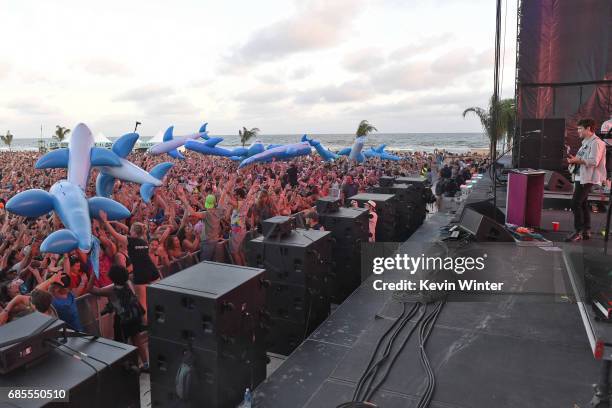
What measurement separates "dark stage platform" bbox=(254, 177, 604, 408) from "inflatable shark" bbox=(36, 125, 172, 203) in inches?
194

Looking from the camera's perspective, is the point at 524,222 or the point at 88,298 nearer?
the point at 88,298

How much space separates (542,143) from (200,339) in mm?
7577

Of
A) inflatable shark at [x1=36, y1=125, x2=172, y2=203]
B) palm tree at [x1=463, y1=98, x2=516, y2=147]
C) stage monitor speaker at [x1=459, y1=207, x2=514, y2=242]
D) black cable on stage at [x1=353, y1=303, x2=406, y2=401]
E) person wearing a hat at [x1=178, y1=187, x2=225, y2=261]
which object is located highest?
palm tree at [x1=463, y1=98, x2=516, y2=147]

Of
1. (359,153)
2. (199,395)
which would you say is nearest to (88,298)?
(199,395)

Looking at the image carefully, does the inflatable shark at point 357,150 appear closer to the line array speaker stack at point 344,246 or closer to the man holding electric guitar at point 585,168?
the line array speaker stack at point 344,246

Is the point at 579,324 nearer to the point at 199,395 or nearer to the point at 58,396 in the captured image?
the point at 199,395

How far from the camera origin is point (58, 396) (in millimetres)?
2051

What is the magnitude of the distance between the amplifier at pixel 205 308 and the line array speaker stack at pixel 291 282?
1.02 m

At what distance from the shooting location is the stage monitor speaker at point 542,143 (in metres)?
7.91

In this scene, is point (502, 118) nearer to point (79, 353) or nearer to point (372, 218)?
point (372, 218)

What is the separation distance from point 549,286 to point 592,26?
8874 millimetres

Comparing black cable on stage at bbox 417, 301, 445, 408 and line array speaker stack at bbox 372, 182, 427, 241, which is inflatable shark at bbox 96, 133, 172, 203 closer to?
line array speaker stack at bbox 372, 182, 427, 241

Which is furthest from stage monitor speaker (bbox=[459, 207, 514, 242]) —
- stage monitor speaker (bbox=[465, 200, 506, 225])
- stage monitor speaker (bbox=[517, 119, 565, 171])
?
stage monitor speaker (bbox=[517, 119, 565, 171])

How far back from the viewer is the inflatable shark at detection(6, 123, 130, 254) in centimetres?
502
